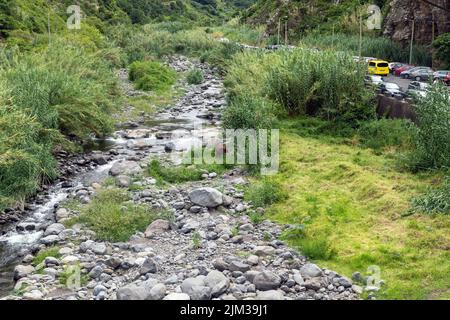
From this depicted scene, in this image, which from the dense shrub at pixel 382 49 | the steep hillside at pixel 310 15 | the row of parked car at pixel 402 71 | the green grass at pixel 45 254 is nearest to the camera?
the green grass at pixel 45 254

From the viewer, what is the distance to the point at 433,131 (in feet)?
46.1

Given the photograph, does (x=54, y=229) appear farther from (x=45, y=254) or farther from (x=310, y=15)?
(x=310, y=15)

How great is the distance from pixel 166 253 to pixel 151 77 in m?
26.3

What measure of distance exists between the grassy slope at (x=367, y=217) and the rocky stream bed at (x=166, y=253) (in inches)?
→ 30.2

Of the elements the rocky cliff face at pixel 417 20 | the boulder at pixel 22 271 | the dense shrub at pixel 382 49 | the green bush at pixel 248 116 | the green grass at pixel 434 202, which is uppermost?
the rocky cliff face at pixel 417 20

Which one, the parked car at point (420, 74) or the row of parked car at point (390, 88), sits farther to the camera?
the parked car at point (420, 74)

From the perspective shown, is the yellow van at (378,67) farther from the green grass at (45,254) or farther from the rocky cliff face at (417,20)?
the green grass at (45,254)

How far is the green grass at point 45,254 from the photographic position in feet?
36.4

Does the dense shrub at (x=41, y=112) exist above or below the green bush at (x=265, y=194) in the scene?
above

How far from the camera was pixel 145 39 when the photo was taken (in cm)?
5503

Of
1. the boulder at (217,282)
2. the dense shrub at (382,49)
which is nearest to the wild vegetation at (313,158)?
the boulder at (217,282)

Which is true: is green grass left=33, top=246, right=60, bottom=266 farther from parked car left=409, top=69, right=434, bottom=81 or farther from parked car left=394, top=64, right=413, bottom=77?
parked car left=394, top=64, right=413, bottom=77
